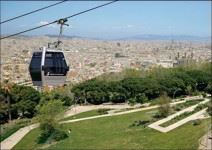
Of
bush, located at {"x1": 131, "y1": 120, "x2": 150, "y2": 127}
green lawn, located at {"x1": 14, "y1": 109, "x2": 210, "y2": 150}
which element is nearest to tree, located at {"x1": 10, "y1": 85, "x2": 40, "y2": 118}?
green lawn, located at {"x1": 14, "y1": 109, "x2": 210, "y2": 150}

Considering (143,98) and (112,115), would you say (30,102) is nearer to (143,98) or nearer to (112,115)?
(112,115)

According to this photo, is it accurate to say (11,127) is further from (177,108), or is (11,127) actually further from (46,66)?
(46,66)

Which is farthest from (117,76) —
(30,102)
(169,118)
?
(169,118)

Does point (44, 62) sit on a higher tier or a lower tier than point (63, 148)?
higher

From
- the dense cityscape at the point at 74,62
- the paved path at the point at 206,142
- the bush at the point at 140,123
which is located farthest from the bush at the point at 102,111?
the paved path at the point at 206,142

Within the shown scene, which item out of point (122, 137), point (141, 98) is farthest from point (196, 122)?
point (141, 98)

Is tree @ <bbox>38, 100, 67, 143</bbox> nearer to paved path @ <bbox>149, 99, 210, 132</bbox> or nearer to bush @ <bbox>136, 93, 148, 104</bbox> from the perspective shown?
paved path @ <bbox>149, 99, 210, 132</bbox>
